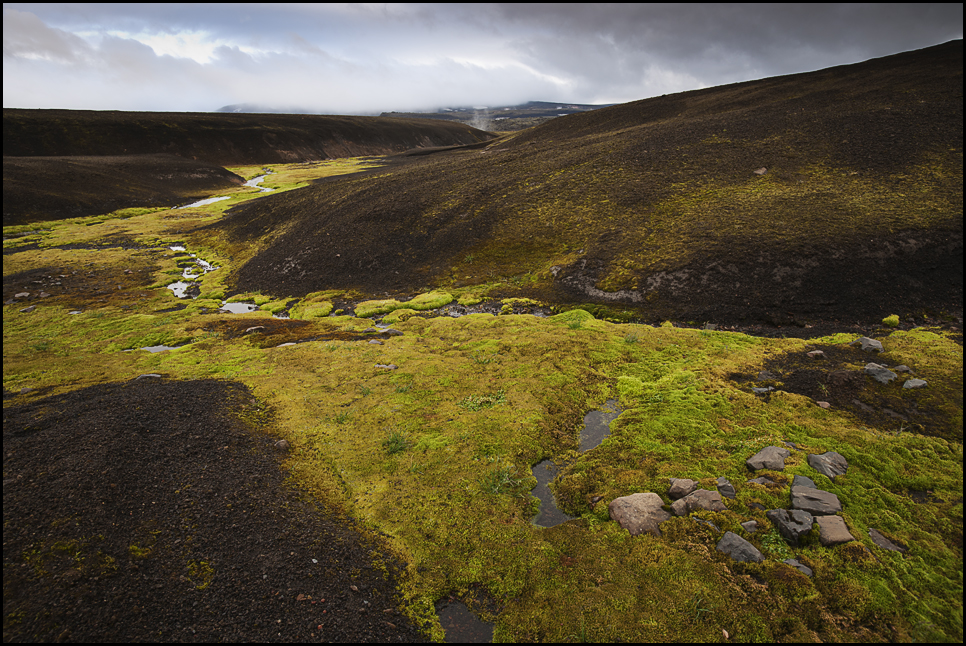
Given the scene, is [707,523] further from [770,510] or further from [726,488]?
[770,510]

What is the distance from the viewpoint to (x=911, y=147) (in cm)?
3114

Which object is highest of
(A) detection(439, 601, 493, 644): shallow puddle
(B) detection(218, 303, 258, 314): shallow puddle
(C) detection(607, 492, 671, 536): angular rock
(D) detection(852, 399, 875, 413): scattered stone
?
(D) detection(852, 399, 875, 413): scattered stone

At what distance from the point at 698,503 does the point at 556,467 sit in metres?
3.98

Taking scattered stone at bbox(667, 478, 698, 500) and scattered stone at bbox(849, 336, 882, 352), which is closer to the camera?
scattered stone at bbox(667, 478, 698, 500)

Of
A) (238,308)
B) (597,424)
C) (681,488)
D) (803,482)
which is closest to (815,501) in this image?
(803,482)

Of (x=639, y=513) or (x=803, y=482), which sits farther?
(x=803, y=482)

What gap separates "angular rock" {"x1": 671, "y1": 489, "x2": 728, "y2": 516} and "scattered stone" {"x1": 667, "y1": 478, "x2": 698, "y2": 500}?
269 millimetres

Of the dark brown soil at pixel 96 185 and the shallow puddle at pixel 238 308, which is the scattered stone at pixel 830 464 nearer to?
the shallow puddle at pixel 238 308

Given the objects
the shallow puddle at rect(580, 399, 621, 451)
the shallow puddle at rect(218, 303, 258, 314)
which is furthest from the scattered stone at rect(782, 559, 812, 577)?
the shallow puddle at rect(218, 303, 258, 314)

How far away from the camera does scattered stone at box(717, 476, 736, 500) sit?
10309mm

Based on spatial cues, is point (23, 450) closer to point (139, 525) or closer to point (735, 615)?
point (139, 525)

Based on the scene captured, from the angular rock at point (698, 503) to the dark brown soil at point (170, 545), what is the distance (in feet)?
22.5

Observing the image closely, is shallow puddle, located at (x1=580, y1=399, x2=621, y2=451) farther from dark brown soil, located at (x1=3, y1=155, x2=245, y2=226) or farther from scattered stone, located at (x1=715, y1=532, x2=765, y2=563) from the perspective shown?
dark brown soil, located at (x1=3, y1=155, x2=245, y2=226)

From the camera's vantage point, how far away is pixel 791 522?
912 cm
